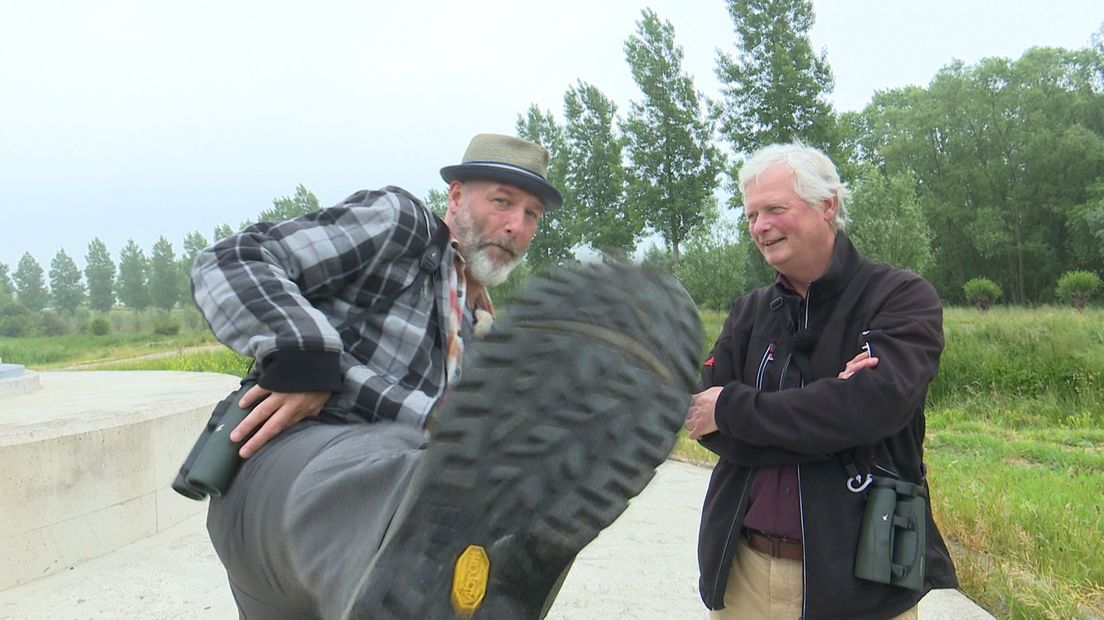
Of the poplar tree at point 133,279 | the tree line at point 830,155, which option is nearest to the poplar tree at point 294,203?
the tree line at point 830,155

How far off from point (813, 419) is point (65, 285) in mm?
43635

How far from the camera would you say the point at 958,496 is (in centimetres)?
420

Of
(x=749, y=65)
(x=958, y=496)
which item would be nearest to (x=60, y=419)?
(x=958, y=496)

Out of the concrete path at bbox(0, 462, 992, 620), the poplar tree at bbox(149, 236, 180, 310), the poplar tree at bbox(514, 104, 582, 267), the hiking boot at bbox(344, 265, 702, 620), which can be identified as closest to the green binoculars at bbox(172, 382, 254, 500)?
the hiking boot at bbox(344, 265, 702, 620)

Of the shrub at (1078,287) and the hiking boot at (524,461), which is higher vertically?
the hiking boot at (524,461)

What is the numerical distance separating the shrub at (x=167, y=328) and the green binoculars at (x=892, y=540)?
3068 centimetres

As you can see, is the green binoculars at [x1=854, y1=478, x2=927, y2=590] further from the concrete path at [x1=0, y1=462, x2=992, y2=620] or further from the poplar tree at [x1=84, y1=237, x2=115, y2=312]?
the poplar tree at [x1=84, y1=237, x2=115, y2=312]

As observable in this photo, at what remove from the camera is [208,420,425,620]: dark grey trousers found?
1.05m

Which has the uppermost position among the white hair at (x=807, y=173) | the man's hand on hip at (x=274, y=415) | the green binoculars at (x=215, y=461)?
the white hair at (x=807, y=173)

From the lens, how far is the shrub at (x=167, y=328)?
2964 centimetres

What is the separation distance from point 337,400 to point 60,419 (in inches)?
128

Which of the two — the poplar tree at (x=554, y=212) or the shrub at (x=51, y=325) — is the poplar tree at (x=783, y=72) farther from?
the shrub at (x=51, y=325)

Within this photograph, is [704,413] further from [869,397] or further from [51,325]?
[51,325]

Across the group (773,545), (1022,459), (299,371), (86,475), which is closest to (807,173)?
(773,545)
